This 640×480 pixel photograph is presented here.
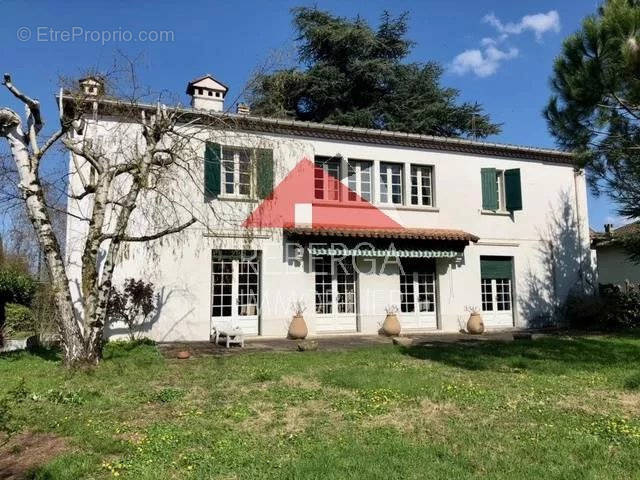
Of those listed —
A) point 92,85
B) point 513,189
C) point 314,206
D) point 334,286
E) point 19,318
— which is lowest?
point 19,318

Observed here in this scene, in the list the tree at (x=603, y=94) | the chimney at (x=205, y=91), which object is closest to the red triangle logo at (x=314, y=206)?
the chimney at (x=205, y=91)

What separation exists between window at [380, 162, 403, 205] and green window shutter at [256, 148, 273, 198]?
484cm

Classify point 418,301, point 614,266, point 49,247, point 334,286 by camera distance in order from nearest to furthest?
1. point 49,247
2. point 334,286
3. point 418,301
4. point 614,266

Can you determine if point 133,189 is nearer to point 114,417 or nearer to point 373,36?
point 114,417

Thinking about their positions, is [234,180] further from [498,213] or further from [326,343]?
[498,213]

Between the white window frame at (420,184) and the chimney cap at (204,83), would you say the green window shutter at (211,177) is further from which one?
the white window frame at (420,184)

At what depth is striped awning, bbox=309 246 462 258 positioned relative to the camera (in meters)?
16.4

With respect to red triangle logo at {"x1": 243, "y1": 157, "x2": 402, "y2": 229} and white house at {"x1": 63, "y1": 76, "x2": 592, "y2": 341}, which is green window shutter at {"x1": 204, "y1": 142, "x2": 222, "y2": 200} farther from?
red triangle logo at {"x1": 243, "y1": 157, "x2": 402, "y2": 229}

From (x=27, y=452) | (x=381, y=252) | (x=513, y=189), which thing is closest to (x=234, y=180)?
(x=381, y=252)

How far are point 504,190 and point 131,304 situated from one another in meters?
14.4

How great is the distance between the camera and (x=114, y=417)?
6.93 m

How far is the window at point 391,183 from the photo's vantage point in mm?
18672

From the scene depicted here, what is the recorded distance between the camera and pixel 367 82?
29.5 metres

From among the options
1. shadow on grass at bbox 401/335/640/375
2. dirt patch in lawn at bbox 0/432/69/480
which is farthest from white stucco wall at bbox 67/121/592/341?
dirt patch in lawn at bbox 0/432/69/480
